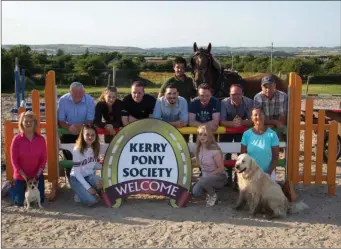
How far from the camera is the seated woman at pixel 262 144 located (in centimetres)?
518

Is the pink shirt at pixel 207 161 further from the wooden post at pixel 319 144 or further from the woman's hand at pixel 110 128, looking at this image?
the wooden post at pixel 319 144

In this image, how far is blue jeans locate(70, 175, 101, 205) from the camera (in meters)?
5.15

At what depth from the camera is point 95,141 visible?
529 centimetres

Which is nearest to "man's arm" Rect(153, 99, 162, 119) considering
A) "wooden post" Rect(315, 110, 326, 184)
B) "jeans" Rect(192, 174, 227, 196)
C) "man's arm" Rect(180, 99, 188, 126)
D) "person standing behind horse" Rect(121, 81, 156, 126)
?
"person standing behind horse" Rect(121, 81, 156, 126)

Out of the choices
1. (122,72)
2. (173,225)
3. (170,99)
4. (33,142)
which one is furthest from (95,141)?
(122,72)

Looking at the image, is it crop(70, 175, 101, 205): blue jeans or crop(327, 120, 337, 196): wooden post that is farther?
crop(327, 120, 337, 196): wooden post

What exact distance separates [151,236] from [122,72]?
926 inches

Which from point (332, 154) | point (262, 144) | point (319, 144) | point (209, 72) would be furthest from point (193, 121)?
point (209, 72)

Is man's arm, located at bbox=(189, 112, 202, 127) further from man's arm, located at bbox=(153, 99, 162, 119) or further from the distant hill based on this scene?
the distant hill

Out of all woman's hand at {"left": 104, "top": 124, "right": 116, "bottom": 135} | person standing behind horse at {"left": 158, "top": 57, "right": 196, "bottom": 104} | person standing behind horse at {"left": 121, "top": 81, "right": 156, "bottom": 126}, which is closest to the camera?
woman's hand at {"left": 104, "top": 124, "right": 116, "bottom": 135}

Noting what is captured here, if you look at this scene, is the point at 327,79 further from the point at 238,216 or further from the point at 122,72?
the point at 238,216

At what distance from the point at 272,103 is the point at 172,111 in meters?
1.30

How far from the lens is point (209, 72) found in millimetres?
7551

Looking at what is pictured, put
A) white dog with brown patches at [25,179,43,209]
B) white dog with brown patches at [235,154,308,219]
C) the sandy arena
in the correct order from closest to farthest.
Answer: the sandy arena
white dog with brown patches at [235,154,308,219]
white dog with brown patches at [25,179,43,209]
